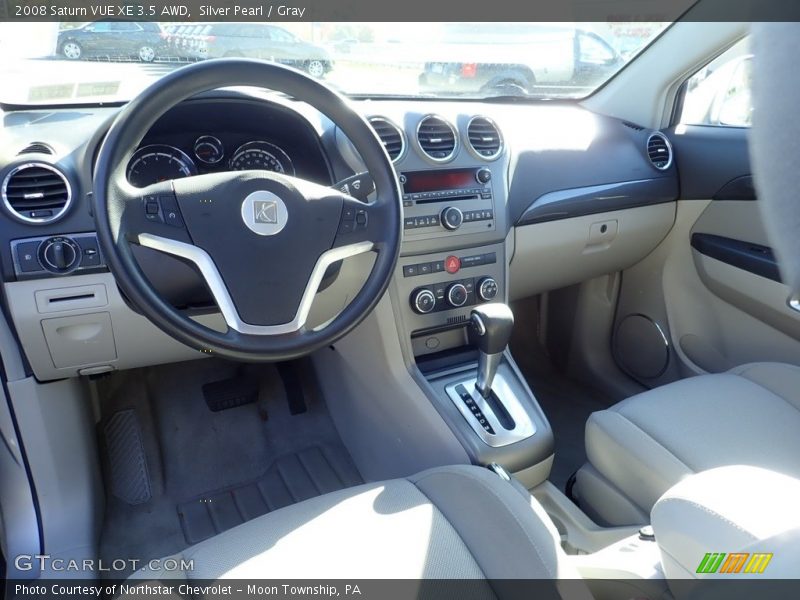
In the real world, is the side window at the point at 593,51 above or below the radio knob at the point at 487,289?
above

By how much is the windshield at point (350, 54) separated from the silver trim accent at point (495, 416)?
2.97 ft

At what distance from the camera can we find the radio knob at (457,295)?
1.78m

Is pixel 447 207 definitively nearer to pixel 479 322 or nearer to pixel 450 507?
pixel 479 322

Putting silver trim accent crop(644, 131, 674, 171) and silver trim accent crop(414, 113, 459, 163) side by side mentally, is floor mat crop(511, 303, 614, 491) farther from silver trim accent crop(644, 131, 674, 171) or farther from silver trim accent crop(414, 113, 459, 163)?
silver trim accent crop(414, 113, 459, 163)

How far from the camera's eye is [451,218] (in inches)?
68.1

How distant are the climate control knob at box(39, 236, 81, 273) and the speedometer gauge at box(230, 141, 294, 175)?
15.5 inches

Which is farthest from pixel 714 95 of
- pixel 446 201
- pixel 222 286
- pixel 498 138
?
pixel 222 286

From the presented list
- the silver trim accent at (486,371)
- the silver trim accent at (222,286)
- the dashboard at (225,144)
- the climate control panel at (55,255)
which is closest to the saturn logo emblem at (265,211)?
the silver trim accent at (222,286)

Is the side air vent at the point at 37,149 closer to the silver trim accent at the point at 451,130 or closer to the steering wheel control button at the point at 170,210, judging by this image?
the steering wheel control button at the point at 170,210

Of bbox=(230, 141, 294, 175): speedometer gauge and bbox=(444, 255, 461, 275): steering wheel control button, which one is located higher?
bbox=(230, 141, 294, 175): speedometer gauge

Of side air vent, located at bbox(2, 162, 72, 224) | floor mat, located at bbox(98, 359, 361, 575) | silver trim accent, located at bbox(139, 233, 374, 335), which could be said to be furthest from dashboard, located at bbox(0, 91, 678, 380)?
floor mat, located at bbox(98, 359, 361, 575)

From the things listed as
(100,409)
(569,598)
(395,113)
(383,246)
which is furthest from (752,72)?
(100,409)

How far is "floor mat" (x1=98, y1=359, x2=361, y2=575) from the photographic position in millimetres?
1924

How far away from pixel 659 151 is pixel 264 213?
5.29ft
